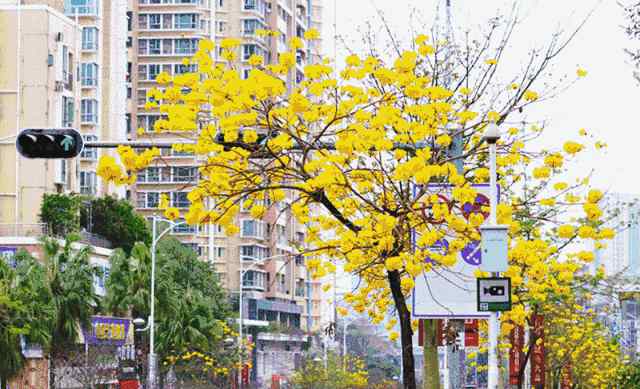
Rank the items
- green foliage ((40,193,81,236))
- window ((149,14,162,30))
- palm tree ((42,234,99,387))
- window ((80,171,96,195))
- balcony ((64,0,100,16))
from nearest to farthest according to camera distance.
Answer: palm tree ((42,234,99,387))
green foliage ((40,193,81,236))
window ((80,171,96,195))
balcony ((64,0,100,16))
window ((149,14,162,30))

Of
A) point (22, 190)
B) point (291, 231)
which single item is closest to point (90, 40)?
point (22, 190)

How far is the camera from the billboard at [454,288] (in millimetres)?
18000

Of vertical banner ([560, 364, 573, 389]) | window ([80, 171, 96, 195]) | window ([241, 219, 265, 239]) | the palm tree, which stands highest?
window ([80, 171, 96, 195])

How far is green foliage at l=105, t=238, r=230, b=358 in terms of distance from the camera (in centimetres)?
6241

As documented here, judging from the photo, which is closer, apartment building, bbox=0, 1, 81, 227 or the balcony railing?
the balcony railing

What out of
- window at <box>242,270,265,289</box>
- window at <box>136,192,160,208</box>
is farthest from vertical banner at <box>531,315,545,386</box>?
window at <box>136,192,160,208</box>

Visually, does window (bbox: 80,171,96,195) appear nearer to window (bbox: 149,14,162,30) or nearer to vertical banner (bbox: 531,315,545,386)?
window (bbox: 149,14,162,30)

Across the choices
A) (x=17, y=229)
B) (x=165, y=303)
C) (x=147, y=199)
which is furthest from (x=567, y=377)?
(x=147, y=199)

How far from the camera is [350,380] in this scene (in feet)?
227

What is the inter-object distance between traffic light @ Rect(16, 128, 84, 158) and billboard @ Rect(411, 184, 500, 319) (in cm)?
476

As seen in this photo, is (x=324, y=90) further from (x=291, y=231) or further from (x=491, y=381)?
(x=291, y=231)

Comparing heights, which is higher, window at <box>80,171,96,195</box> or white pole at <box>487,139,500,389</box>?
window at <box>80,171,96,195</box>

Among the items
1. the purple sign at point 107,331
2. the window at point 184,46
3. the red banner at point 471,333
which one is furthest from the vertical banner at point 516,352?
the window at point 184,46

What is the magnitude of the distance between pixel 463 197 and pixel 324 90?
2.42 metres
